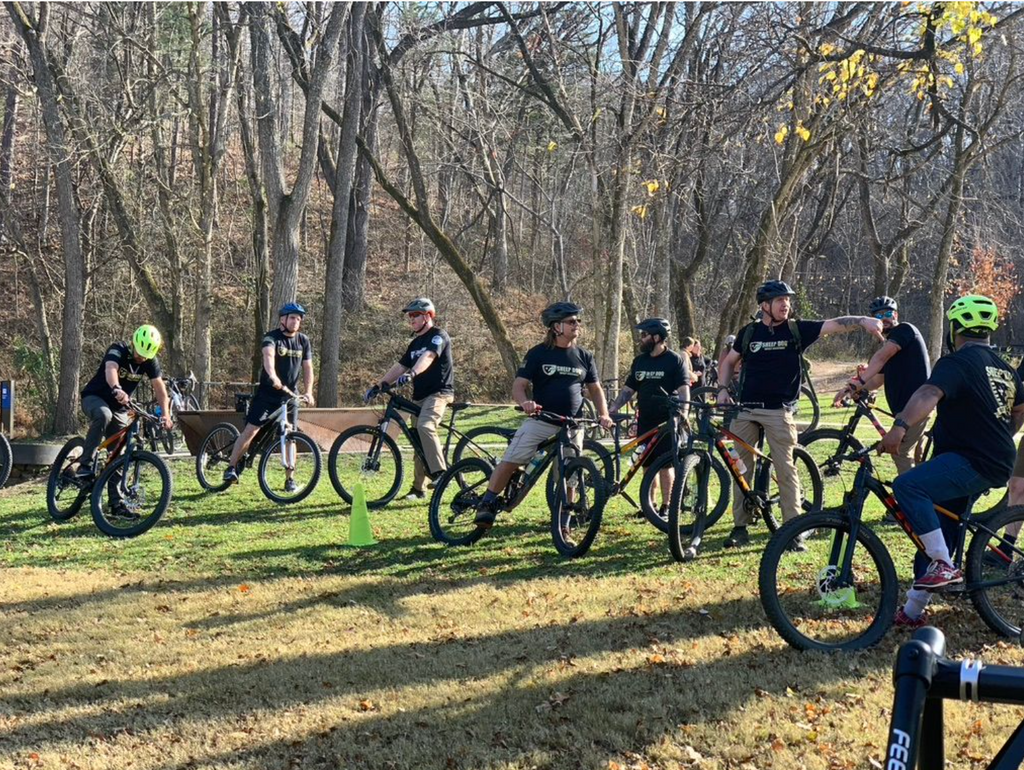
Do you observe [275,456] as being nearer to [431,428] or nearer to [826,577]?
[431,428]

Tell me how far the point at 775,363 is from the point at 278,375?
18.5 feet

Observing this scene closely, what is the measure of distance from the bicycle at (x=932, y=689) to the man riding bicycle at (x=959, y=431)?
13.6 feet

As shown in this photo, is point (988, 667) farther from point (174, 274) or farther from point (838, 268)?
point (838, 268)

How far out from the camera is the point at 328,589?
25.9 feet

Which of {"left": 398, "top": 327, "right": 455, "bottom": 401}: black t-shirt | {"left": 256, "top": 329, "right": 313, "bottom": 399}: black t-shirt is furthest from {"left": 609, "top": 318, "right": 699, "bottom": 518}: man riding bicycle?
{"left": 256, "top": 329, "right": 313, "bottom": 399}: black t-shirt

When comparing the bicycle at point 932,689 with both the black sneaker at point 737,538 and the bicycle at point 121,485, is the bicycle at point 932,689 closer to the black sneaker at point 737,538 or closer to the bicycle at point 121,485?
the black sneaker at point 737,538

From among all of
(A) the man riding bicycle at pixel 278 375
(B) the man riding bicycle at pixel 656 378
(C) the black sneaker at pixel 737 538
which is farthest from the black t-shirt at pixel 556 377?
(A) the man riding bicycle at pixel 278 375

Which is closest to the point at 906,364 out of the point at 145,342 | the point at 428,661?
the point at 428,661

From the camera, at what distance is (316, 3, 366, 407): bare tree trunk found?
18.8 metres

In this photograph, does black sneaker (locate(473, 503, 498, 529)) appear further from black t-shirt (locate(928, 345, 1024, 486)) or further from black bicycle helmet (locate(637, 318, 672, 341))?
black t-shirt (locate(928, 345, 1024, 486))

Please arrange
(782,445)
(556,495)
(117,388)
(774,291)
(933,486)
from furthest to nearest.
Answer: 1. (117,388)
2. (556,495)
3. (782,445)
4. (774,291)
5. (933,486)

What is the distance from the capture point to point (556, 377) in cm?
877

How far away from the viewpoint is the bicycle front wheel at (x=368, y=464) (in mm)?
10766

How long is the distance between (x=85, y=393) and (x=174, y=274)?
13.9m
